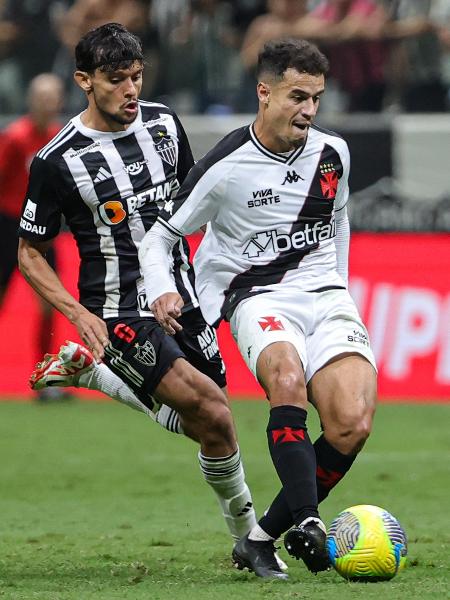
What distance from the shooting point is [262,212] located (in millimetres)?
6492

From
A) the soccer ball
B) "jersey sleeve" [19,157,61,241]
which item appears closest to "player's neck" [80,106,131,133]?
"jersey sleeve" [19,157,61,241]

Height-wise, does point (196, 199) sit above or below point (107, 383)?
above

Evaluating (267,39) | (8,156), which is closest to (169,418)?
(8,156)

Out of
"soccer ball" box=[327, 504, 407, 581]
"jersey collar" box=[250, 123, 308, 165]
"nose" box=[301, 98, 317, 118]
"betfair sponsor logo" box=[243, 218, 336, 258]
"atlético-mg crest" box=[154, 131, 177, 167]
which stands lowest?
"soccer ball" box=[327, 504, 407, 581]

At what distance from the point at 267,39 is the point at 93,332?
31.5 ft

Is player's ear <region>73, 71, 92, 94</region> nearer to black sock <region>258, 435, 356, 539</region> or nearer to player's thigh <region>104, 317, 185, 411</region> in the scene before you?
player's thigh <region>104, 317, 185, 411</region>

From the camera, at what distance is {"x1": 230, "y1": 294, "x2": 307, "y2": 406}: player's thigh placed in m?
6.00

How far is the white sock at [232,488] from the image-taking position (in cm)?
656

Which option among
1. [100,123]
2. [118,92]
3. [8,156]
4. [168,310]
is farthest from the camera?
[8,156]

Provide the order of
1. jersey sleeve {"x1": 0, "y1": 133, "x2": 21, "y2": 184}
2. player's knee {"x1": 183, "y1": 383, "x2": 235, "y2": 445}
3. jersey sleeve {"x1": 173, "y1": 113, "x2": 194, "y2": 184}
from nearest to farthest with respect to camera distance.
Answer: player's knee {"x1": 183, "y1": 383, "x2": 235, "y2": 445} < jersey sleeve {"x1": 173, "y1": 113, "x2": 194, "y2": 184} < jersey sleeve {"x1": 0, "y1": 133, "x2": 21, "y2": 184}

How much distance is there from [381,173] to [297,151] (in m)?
7.87

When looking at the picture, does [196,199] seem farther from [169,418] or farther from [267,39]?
[267,39]

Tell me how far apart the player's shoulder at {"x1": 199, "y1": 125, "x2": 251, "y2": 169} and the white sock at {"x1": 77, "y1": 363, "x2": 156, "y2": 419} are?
1252mm

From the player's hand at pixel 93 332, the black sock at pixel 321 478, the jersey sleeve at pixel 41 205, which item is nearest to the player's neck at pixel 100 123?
the jersey sleeve at pixel 41 205
